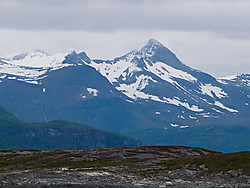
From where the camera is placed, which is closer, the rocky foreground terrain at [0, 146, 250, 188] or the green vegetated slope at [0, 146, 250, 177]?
the rocky foreground terrain at [0, 146, 250, 188]

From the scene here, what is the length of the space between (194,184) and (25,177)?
79.5 ft

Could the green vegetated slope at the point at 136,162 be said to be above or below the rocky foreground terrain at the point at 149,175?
above

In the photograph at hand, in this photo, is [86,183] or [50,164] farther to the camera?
[50,164]

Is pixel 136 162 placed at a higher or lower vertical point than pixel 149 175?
higher

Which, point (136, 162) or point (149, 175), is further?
point (136, 162)

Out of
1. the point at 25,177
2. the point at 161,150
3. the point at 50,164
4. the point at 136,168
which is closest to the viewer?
the point at 25,177

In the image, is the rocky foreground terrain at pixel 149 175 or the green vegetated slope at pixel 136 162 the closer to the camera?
the rocky foreground terrain at pixel 149 175

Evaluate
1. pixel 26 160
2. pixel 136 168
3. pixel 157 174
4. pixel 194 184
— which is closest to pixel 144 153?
pixel 26 160

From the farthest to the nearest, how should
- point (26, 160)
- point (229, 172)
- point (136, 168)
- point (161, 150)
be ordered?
point (161, 150)
point (26, 160)
point (136, 168)
point (229, 172)

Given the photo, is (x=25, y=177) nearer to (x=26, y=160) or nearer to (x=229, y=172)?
(x=229, y=172)

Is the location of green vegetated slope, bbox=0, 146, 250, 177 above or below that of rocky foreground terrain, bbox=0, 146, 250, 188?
above

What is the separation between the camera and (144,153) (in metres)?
148

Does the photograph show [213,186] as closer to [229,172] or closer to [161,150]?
[229,172]

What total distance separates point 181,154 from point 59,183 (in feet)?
Answer: 274
